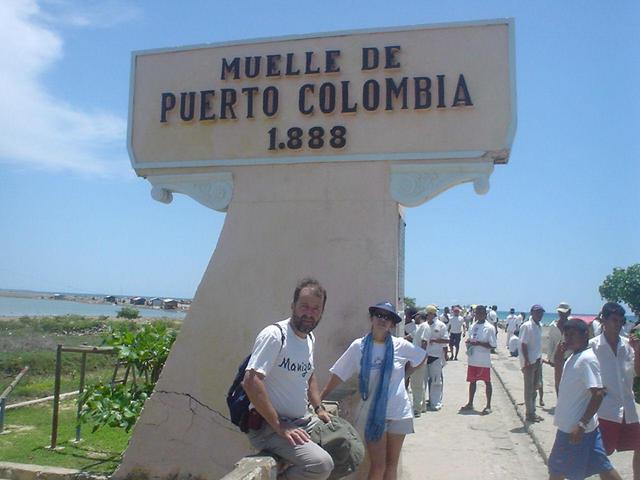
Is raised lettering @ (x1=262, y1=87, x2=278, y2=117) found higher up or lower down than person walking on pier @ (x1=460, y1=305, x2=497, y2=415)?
higher up

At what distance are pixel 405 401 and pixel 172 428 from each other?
2668 mm

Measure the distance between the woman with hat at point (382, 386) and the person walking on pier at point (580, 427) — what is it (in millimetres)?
1080

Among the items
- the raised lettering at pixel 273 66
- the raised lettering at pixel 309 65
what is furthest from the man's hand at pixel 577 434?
the raised lettering at pixel 273 66

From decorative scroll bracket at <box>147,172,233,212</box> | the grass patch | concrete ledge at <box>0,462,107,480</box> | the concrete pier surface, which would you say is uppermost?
decorative scroll bracket at <box>147,172,233,212</box>

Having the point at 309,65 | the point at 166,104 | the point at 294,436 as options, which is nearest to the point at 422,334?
the point at 309,65

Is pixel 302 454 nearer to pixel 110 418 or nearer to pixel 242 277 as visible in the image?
pixel 242 277

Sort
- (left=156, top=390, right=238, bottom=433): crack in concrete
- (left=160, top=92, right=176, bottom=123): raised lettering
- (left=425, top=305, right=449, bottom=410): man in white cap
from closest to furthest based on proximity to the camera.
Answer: (left=156, top=390, right=238, bottom=433): crack in concrete
(left=160, top=92, right=176, bottom=123): raised lettering
(left=425, top=305, right=449, bottom=410): man in white cap

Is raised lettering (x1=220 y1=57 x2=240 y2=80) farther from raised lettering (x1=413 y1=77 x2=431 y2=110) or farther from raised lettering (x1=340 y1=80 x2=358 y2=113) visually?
raised lettering (x1=413 y1=77 x2=431 y2=110)

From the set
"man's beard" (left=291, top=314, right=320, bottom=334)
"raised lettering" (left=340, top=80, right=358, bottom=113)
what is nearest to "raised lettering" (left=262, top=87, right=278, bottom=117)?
"raised lettering" (left=340, top=80, right=358, bottom=113)

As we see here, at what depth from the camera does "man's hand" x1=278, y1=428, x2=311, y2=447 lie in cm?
322

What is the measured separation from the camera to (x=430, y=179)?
575 centimetres

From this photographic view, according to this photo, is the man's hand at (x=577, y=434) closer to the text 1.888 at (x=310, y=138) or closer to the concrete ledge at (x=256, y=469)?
the concrete ledge at (x=256, y=469)

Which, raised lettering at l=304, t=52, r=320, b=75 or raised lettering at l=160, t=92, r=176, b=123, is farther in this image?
raised lettering at l=160, t=92, r=176, b=123

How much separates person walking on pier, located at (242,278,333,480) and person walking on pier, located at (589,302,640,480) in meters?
2.37
